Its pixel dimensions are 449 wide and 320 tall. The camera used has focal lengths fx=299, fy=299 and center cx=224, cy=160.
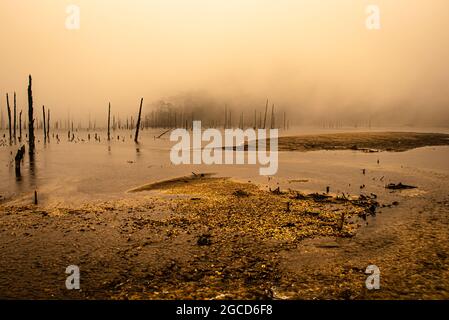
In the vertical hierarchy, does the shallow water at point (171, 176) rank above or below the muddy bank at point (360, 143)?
below

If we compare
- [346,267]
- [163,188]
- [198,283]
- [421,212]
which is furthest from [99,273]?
[421,212]

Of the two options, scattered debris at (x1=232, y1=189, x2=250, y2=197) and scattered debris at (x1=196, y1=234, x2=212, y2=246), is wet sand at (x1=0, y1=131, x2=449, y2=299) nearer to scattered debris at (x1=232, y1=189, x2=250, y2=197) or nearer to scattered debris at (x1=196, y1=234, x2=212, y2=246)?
scattered debris at (x1=196, y1=234, x2=212, y2=246)

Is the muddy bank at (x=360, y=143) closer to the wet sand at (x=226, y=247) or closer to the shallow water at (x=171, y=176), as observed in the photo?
the shallow water at (x=171, y=176)

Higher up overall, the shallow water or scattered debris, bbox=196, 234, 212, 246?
the shallow water

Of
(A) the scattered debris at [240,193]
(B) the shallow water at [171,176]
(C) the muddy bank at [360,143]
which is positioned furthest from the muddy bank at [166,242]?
(C) the muddy bank at [360,143]

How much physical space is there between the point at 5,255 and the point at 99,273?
10.8 ft

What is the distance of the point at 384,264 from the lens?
8195 millimetres

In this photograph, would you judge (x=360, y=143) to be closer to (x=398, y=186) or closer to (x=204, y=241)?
(x=398, y=186)

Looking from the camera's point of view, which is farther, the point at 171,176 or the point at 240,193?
the point at 171,176

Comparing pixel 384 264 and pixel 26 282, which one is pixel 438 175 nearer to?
pixel 384 264

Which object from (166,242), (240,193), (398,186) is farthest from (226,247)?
(398,186)

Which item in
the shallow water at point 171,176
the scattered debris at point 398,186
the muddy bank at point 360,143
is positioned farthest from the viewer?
the muddy bank at point 360,143

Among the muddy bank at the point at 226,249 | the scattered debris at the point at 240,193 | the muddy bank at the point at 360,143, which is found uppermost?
the muddy bank at the point at 360,143

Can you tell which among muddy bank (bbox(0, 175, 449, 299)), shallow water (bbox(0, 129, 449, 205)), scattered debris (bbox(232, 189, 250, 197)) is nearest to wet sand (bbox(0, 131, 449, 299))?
muddy bank (bbox(0, 175, 449, 299))
